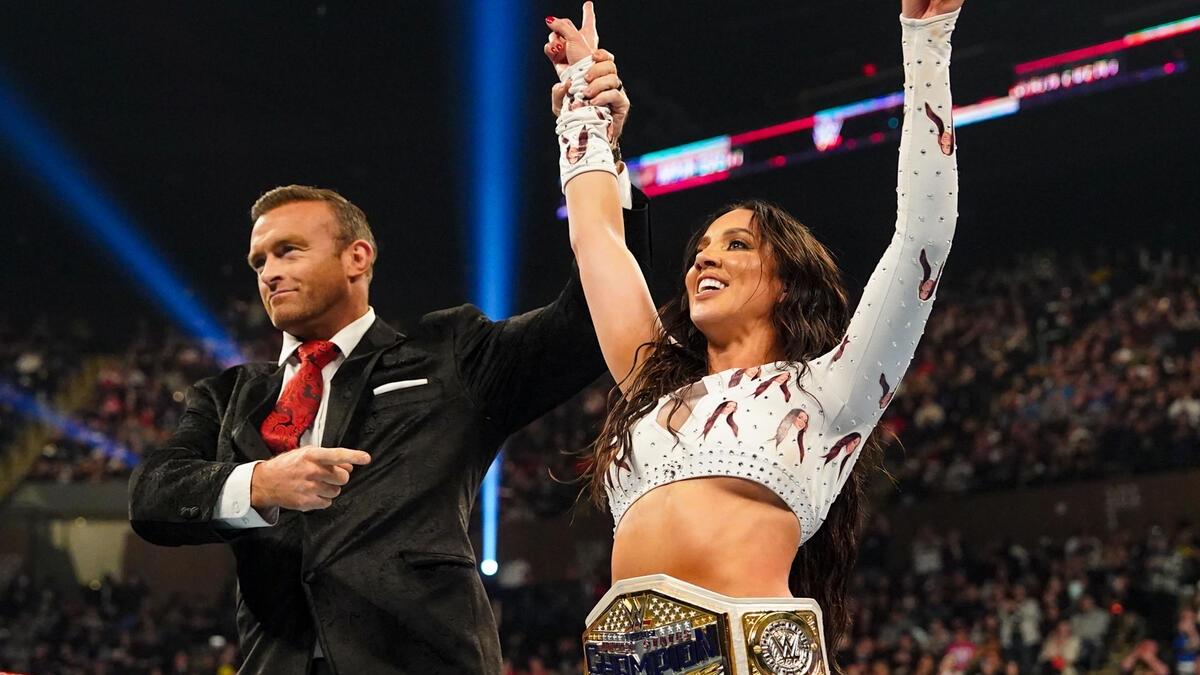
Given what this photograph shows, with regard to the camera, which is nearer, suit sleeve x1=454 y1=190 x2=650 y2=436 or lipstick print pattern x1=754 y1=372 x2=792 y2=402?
lipstick print pattern x1=754 y1=372 x2=792 y2=402

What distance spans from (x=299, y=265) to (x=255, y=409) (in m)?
0.29

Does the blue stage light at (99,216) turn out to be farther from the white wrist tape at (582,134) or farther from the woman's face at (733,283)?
the woman's face at (733,283)

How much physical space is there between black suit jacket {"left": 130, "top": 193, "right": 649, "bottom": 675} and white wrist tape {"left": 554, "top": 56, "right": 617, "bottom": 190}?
13cm

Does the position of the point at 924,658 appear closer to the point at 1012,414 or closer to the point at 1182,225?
the point at 1012,414

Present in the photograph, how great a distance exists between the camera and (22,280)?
1450 cm

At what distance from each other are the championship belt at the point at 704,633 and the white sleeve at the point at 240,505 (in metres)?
0.61

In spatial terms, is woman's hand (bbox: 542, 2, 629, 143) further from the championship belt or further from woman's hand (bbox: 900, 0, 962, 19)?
the championship belt

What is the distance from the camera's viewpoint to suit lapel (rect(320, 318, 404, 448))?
2299 mm

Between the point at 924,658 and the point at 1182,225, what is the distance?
6.85 metres

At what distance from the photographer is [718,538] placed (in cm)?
190

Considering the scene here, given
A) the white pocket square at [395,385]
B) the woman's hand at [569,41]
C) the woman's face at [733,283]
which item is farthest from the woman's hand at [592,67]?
the white pocket square at [395,385]

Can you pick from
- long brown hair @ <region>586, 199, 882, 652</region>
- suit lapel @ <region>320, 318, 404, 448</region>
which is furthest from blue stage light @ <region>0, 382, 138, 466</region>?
long brown hair @ <region>586, 199, 882, 652</region>

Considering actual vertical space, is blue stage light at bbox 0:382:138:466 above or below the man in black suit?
above

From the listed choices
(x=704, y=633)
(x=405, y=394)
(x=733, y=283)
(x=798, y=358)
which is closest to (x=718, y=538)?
(x=704, y=633)
